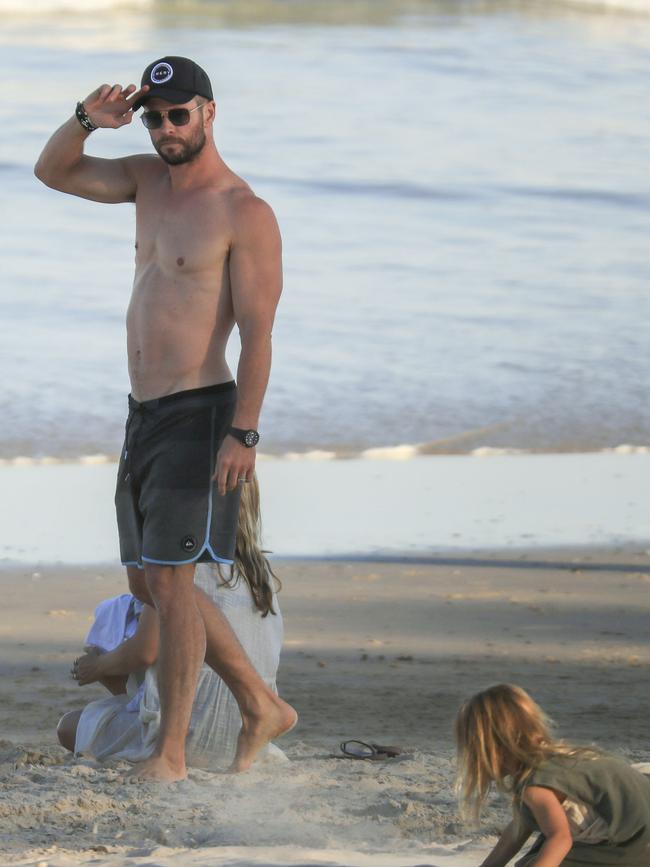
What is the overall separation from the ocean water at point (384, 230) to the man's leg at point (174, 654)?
5.55m

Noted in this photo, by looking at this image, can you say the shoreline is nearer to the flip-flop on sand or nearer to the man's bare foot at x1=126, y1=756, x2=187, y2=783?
the flip-flop on sand

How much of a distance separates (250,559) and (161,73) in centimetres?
143

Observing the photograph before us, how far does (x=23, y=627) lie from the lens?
20.9 ft

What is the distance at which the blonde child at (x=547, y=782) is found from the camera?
3.34 meters

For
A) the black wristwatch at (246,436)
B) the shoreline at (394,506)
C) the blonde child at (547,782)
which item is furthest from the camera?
the shoreline at (394,506)

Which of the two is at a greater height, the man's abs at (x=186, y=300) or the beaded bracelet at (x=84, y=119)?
the beaded bracelet at (x=84, y=119)

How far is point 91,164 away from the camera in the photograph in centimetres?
461

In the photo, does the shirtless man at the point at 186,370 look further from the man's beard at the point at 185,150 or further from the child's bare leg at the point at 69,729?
the child's bare leg at the point at 69,729

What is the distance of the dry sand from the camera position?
402 cm

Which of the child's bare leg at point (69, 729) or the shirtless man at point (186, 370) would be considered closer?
the shirtless man at point (186, 370)

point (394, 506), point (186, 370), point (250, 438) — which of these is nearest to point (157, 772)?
point (250, 438)

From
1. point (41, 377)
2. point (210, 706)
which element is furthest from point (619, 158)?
point (210, 706)

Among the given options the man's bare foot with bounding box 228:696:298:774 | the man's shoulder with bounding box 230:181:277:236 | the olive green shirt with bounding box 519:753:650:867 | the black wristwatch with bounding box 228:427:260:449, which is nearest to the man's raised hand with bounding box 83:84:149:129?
the man's shoulder with bounding box 230:181:277:236

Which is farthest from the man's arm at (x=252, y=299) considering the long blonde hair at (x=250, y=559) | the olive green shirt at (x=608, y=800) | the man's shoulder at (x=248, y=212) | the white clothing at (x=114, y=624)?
the olive green shirt at (x=608, y=800)
